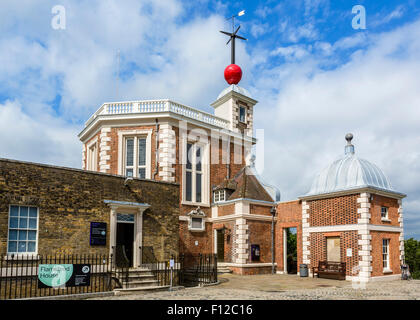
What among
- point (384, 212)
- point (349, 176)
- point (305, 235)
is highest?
point (349, 176)

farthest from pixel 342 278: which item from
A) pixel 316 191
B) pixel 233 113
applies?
pixel 233 113

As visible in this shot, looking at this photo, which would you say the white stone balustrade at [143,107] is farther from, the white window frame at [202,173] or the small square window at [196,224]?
the small square window at [196,224]

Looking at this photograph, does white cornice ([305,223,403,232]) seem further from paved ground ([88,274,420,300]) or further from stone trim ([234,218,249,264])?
stone trim ([234,218,249,264])

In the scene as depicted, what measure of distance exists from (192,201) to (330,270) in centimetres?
911

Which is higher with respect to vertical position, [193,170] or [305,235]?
[193,170]

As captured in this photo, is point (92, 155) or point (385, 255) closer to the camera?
point (385, 255)

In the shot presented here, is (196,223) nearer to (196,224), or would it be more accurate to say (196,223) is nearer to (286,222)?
(196,224)

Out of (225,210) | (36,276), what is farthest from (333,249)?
(36,276)

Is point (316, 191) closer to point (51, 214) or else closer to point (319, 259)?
point (319, 259)

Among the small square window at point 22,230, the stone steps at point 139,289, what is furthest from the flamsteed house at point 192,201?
the stone steps at point 139,289

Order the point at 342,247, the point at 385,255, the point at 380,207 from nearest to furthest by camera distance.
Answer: the point at 342,247 < the point at 380,207 < the point at 385,255

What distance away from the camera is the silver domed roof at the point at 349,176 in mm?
20500

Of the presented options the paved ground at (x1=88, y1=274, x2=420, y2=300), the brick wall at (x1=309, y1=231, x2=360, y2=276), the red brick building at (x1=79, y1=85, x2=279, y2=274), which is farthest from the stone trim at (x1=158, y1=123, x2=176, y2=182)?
the brick wall at (x1=309, y1=231, x2=360, y2=276)

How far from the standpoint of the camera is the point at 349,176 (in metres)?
20.9
